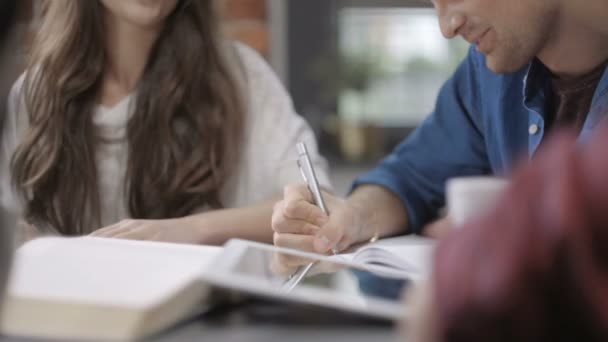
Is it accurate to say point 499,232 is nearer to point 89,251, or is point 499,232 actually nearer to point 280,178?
point 89,251

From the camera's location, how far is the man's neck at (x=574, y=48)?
116cm

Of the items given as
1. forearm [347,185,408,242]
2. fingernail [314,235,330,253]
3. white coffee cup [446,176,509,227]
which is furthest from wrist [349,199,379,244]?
white coffee cup [446,176,509,227]

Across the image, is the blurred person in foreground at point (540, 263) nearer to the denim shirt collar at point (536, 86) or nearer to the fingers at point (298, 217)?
the fingers at point (298, 217)

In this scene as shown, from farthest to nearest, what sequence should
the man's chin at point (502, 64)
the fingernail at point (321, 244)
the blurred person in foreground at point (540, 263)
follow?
the man's chin at point (502, 64)
the fingernail at point (321, 244)
the blurred person in foreground at point (540, 263)

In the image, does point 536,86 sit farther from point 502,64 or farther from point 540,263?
point 540,263

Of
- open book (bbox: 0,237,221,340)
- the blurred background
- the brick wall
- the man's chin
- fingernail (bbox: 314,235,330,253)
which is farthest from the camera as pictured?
the blurred background

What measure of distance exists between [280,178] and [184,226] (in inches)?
13.3

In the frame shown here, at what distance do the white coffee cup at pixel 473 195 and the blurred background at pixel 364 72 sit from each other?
222 cm

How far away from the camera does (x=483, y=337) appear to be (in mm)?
390

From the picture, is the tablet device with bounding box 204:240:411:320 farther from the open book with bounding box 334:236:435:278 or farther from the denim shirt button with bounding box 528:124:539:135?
the denim shirt button with bounding box 528:124:539:135

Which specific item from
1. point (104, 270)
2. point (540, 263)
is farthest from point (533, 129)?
point (540, 263)

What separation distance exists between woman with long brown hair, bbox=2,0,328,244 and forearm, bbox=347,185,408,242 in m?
0.15

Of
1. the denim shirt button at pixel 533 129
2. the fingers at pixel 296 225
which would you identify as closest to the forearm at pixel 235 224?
the fingers at pixel 296 225

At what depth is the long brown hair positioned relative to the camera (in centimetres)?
140
